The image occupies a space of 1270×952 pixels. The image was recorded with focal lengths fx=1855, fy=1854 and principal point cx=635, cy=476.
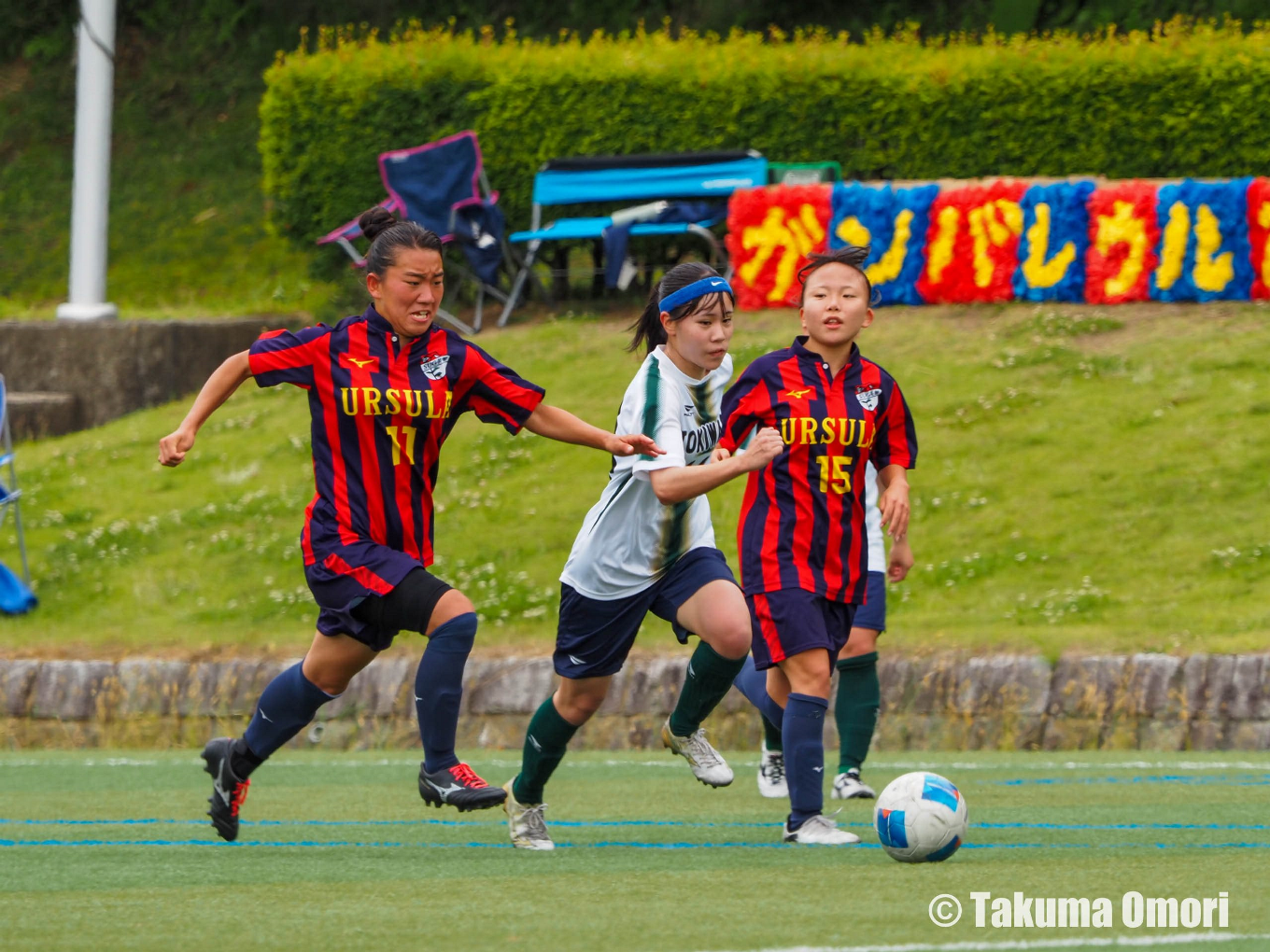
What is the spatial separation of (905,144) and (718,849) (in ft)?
36.0

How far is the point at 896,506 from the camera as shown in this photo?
232 inches

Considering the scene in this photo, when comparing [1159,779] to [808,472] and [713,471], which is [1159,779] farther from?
[713,471]

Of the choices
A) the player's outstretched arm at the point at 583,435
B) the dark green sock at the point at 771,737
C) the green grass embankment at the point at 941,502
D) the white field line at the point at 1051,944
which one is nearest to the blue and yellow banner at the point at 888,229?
the green grass embankment at the point at 941,502

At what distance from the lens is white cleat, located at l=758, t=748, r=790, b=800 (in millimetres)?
7020

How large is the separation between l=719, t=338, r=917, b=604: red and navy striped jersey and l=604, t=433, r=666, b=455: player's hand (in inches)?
16.6

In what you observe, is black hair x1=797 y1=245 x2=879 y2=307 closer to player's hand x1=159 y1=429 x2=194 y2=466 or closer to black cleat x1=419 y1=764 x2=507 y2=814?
black cleat x1=419 y1=764 x2=507 y2=814

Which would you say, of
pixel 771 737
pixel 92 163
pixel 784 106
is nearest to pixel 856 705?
pixel 771 737

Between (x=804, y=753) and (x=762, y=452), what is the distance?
3.17 ft

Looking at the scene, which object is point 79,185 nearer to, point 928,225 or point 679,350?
point 928,225

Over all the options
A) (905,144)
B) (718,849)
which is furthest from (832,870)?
(905,144)

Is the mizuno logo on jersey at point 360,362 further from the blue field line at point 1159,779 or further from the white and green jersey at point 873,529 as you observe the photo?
the blue field line at point 1159,779

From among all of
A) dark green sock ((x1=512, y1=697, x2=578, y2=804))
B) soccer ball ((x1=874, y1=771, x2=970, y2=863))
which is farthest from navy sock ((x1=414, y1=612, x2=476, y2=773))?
Answer: soccer ball ((x1=874, y1=771, x2=970, y2=863))

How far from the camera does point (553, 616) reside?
35.2ft

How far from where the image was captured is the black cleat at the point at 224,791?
5.79m
